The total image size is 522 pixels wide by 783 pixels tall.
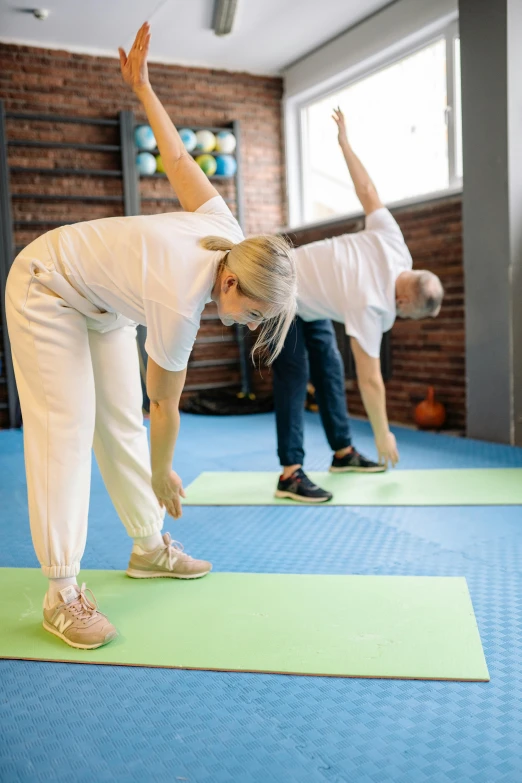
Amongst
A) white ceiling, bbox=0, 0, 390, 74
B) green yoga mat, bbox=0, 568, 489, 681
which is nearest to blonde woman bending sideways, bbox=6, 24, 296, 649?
green yoga mat, bbox=0, 568, 489, 681

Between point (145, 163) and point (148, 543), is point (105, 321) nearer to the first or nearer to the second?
point (148, 543)

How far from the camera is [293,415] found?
119 inches

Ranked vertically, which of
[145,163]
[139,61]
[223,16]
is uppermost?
[223,16]

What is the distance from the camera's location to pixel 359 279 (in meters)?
2.84

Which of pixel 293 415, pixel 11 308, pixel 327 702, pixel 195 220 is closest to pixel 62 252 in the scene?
pixel 11 308

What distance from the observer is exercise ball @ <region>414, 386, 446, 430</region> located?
177 inches

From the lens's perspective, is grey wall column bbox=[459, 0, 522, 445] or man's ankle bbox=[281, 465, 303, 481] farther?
grey wall column bbox=[459, 0, 522, 445]

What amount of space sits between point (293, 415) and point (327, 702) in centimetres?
167

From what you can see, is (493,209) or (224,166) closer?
(493,209)

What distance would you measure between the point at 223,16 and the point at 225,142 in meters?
1.23

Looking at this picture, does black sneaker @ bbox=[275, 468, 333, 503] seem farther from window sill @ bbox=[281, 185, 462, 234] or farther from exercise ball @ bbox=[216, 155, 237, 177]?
exercise ball @ bbox=[216, 155, 237, 177]

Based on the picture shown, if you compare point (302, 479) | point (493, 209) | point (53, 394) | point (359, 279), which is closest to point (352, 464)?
point (302, 479)

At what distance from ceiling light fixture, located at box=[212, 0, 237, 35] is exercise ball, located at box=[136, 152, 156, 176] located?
108 cm

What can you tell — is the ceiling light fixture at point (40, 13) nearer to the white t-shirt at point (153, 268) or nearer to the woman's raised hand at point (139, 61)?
the woman's raised hand at point (139, 61)
